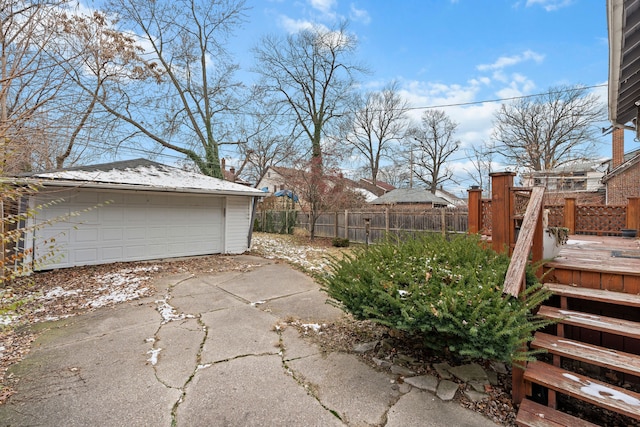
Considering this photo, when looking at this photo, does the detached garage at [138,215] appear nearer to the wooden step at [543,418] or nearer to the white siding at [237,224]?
the white siding at [237,224]

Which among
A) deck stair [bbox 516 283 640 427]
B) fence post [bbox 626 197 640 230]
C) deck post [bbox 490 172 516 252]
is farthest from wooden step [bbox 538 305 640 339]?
fence post [bbox 626 197 640 230]

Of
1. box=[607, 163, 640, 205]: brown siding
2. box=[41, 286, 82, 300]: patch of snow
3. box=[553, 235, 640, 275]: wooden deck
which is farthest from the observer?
box=[607, 163, 640, 205]: brown siding

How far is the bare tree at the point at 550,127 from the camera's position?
17.2 meters

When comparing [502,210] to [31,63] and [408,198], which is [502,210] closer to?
[31,63]

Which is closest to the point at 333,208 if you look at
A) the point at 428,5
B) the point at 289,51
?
the point at 428,5

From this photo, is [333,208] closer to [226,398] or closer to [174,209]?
[174,209]

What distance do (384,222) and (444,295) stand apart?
30.6 ft

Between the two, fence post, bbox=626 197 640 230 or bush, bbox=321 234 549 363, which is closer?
bush, bbox=321 234 549 363

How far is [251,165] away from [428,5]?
12.5 meters

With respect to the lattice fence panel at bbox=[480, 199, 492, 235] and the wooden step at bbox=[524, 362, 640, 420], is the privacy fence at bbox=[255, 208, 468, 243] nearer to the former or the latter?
the lattice fence panel at bbox=[480, 199, 492, 235]

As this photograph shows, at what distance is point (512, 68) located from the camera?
11.1 meters

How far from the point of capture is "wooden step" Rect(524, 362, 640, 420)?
1.67 meters

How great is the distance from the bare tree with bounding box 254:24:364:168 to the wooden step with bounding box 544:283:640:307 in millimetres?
15308

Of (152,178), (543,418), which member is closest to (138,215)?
(152,178)
